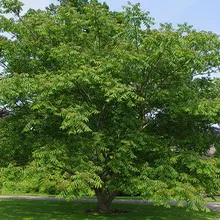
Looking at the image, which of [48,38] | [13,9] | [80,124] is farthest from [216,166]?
[13,9]

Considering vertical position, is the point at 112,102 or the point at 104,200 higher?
the point at 112,102

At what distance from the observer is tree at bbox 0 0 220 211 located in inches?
413

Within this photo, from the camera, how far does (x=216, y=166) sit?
11.8m

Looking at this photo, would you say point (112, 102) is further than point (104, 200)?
No

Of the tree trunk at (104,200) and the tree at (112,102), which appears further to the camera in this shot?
the tree trunk at (104,200)

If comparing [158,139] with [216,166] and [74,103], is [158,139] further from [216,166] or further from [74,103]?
[74,103]

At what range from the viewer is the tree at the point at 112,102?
10.5 meters

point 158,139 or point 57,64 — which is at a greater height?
point 57,64

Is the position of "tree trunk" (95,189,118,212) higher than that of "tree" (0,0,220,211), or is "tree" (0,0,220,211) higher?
"tree" (0,0,220,211)

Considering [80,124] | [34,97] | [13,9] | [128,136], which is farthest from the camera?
[13,9]

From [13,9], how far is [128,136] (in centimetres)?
693

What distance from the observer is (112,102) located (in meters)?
13.0

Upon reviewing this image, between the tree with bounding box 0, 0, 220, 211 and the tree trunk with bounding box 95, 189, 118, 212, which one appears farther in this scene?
the tree trunk with bounding box 95, 189, 118, 212

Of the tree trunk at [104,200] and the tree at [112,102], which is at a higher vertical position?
the tree at [112,102]
